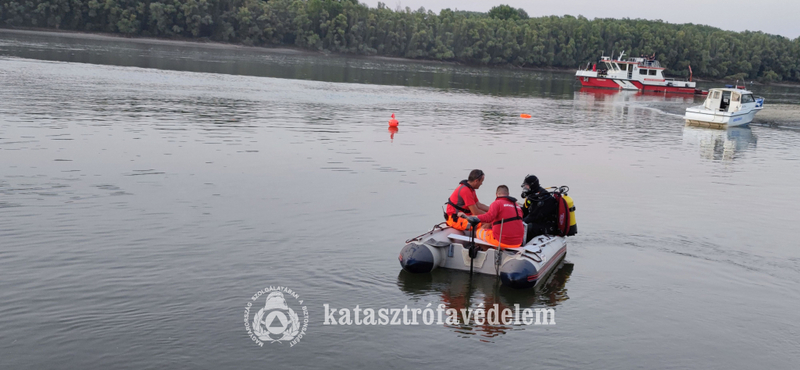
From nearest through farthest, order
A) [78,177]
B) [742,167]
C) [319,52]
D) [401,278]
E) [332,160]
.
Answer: [401,278] < [78,177] < [332,160] < [742,167] < [319,52]

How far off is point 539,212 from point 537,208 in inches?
3.3

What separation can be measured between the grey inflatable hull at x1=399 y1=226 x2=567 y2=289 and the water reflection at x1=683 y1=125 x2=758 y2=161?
1991cm

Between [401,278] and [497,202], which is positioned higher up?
[497,202]

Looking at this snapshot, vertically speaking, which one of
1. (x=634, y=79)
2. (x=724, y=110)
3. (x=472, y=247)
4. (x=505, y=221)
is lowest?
(x=472, y=247)

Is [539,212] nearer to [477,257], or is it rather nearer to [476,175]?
[476,175]

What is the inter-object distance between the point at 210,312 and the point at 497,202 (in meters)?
4.99

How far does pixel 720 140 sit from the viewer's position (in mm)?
35906

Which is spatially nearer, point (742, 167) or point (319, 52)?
point (742, 167)

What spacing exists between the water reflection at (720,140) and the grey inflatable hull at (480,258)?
19908 mm

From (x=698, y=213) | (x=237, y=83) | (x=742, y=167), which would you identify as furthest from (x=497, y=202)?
(x=237, y=83)

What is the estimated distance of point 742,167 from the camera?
87.4ft

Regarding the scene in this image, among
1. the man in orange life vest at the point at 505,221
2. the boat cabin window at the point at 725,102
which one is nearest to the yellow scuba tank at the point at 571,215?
the man in orange life vest at the point at 505,221

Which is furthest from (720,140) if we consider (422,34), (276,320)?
(422,34)

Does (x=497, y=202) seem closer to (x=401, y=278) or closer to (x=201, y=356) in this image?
(x=401, y=278)
